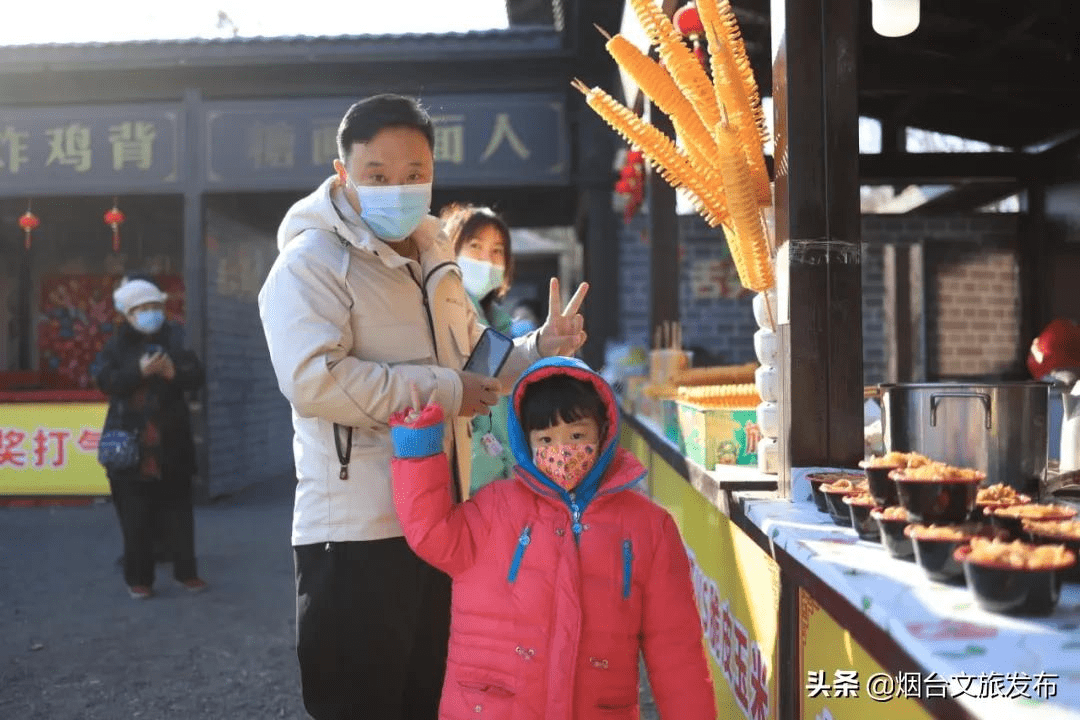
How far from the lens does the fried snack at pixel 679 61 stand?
2904 millimetres

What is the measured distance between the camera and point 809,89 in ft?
8.71

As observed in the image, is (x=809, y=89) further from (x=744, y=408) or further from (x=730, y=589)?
(x=730, y=589)

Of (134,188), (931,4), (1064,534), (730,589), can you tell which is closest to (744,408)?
(730,589)

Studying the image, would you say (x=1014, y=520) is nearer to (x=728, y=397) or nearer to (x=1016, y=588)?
(x=1016, y=588)

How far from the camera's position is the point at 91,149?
9.72 m

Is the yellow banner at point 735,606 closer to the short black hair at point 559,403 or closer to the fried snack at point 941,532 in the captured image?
the short black hair at point 559,403

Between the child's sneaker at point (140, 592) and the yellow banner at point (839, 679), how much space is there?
4.90 metres

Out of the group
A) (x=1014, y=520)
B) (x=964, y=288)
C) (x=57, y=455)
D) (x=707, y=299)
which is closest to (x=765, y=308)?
(x=1014, y=520)

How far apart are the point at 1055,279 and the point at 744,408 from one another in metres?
6.90

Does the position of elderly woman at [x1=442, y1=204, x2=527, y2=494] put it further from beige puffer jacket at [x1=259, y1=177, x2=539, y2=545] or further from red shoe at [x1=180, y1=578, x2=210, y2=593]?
red shoe at [x1=180, y1=578, x2=210, y2=593]

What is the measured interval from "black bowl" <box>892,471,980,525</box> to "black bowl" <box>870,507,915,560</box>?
6cm

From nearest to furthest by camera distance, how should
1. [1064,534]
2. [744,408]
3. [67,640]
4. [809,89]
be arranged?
[1064,534] < [809,89] < [744,408] < [67,640]

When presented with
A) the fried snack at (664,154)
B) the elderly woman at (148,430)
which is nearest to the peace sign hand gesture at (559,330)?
the fried snack at (664,154)

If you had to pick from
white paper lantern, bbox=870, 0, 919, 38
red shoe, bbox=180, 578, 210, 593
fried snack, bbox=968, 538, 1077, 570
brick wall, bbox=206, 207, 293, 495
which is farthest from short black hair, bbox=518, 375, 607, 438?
brick wall, bbox=206, 207, 293, 495
